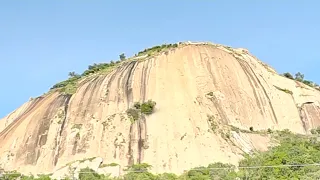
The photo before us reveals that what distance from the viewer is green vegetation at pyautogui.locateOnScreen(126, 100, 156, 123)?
51713 mm

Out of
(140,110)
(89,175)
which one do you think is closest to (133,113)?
(140,110)

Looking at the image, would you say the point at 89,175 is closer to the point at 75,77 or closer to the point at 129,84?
the point at 129,84

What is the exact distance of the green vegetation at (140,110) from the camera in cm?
5171

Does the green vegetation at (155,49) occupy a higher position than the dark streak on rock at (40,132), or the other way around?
the green vegetation at (155,49)

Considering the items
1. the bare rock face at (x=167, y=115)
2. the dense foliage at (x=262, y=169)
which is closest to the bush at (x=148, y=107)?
the bare rock face at (x=167, y=115)

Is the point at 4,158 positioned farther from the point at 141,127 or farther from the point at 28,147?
the point at 141,127

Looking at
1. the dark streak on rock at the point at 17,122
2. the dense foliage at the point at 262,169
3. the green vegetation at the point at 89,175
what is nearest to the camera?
the dense foliage at the point at 262,169

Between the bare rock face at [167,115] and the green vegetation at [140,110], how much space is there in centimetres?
53

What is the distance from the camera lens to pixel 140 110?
172ft

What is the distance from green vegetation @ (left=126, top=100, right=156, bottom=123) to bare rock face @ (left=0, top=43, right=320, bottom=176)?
0.53 metres

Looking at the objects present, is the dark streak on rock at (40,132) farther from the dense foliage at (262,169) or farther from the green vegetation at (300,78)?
the green vegetation at (300,78)

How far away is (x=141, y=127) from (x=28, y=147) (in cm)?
1068

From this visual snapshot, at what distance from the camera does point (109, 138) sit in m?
50.2

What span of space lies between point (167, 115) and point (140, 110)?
2.61 m
